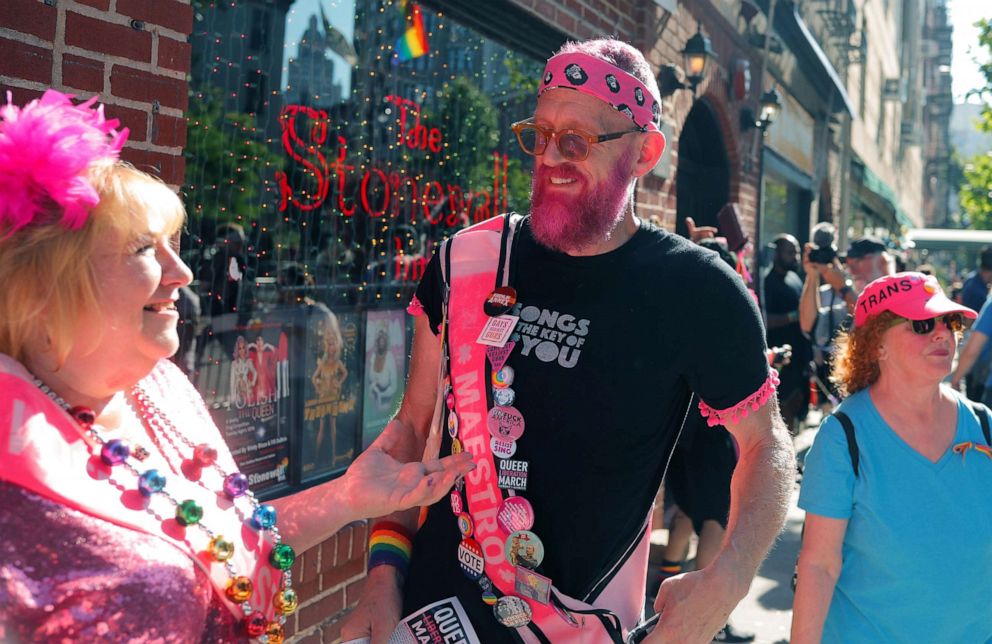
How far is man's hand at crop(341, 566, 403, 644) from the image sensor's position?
7.18 ft

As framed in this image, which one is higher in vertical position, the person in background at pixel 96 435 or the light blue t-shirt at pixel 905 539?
the person in background at pixel 96 435

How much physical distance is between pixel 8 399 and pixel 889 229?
4072 cm

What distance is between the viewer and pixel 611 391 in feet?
7.09

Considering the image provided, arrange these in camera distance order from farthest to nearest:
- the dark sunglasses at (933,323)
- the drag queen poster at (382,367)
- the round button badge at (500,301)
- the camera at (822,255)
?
the camera at (822,255) → the drag queen poster at (382,367) → the dark sunglasses at (933,323) → the round button badge at (500,301)

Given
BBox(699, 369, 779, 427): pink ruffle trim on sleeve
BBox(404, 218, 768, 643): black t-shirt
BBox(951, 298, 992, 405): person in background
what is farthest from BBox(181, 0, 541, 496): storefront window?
BBox(951, 298, 992, 405): person in background

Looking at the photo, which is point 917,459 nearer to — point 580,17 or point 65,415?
point 65,415

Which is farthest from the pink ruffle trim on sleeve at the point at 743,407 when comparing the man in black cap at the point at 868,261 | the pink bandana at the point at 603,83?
the man in black cap at the point at 868,261

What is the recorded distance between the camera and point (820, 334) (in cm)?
759

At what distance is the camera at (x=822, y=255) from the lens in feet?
22.8

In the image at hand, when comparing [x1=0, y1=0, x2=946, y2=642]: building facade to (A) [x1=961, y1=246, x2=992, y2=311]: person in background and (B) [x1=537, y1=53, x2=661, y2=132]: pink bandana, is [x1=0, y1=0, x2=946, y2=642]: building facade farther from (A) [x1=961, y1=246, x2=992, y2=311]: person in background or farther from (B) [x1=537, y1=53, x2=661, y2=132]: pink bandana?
(A) [x1=961, y1=246, x2=992, y2=311]: person in background

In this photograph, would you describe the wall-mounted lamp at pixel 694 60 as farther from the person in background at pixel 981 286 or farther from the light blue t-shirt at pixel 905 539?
the person in background at pixel 981 286

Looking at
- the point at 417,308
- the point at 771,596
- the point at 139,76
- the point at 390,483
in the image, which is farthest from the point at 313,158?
the point at 771,596

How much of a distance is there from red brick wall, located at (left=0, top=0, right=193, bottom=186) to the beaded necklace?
3.23ft

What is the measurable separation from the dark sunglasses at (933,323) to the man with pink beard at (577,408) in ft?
3.56
